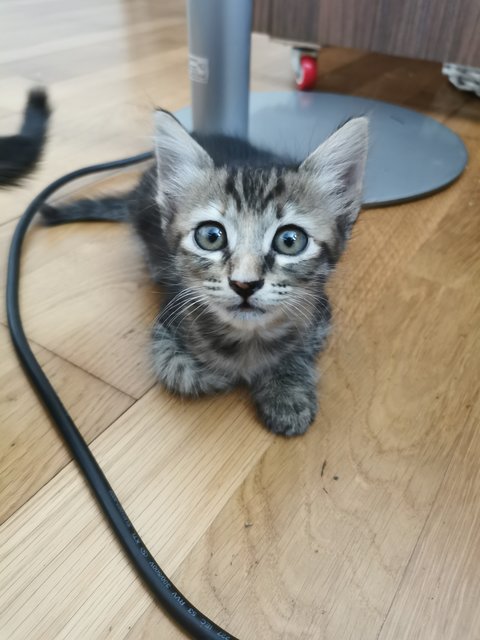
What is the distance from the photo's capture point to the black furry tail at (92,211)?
1127 mm

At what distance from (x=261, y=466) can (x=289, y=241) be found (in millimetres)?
295

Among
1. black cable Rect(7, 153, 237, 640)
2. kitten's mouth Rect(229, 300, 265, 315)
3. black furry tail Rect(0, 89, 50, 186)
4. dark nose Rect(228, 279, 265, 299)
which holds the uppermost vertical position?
black furry tail Rect(0, 89, 50, 186)

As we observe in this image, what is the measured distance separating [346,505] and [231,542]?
5.8 inches

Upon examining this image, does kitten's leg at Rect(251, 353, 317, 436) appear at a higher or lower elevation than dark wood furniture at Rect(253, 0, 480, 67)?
Result: lower

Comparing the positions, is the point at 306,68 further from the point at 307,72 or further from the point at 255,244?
the point at 255,244

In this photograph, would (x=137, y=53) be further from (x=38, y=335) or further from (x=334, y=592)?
(x=334, y=592)

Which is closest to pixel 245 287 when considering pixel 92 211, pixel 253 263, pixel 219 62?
pixel 253 263

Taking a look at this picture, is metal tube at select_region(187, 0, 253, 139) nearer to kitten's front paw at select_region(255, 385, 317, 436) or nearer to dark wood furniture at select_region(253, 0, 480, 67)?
dark wood furniture at select_region(253, 0, 480, 67)

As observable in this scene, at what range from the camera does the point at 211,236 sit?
0.70m

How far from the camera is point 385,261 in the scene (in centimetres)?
108

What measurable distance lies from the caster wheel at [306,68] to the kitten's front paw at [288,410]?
1407 millimetres

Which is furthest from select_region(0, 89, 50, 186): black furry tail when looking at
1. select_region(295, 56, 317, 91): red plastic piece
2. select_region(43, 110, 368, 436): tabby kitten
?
select_region(295, 56, 317, 91): red plastic piece

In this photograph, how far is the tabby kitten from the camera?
0.67 meters

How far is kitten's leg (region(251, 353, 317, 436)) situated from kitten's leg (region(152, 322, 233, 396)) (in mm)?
62
